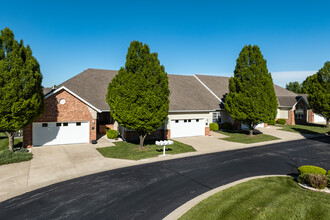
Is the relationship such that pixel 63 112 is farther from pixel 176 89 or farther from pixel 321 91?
pixel 321 91

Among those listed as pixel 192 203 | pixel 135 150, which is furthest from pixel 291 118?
pixel 192 203

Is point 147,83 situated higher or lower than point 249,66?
lower

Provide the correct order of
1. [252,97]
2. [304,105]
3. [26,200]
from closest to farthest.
Answer: [26,200] < [252,97] < [304,105]

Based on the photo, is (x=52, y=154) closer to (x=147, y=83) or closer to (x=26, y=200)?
(x=26, y=200)

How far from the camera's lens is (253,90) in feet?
72.4

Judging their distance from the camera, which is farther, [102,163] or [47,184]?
[102,163]

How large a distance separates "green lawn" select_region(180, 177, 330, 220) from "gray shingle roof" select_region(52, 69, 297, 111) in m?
14.2

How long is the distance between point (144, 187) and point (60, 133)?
12.2 m

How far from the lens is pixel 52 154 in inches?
611

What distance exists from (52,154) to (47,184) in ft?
19.5

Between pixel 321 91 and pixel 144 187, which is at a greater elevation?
pixel 321 91

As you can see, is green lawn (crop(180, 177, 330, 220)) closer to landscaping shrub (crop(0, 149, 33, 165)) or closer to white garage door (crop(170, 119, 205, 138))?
landscaping shrub (crop(0, 149, 33, 165))

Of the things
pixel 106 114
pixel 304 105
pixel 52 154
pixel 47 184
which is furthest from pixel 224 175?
pixel 304 105

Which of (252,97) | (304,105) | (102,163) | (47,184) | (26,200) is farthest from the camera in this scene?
(304,105)
